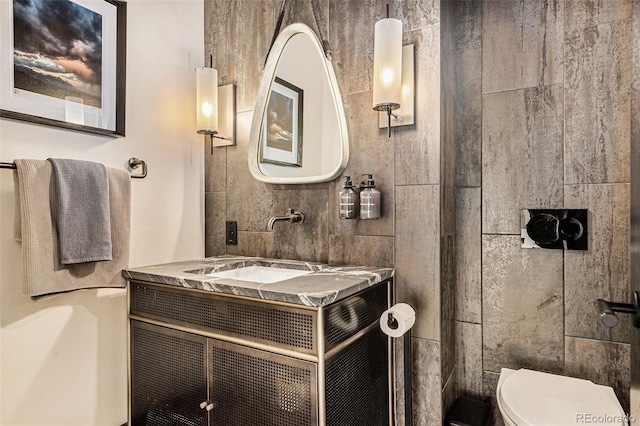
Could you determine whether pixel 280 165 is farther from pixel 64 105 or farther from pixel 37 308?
pixel 37 308

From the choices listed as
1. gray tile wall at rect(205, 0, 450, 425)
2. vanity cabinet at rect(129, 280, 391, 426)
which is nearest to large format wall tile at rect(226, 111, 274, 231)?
gray tile wall at rect(205, 0, 450, 425)

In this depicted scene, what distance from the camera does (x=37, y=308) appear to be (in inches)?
62.7

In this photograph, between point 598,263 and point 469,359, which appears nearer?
point 598,263

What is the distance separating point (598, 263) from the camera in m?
1.65

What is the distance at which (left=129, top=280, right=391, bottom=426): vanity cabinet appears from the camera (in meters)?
1.31

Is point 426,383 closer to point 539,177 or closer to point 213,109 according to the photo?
point 539,177

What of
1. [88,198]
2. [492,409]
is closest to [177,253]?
[88,198]

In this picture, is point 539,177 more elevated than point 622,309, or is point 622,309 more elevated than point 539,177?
point 539,177

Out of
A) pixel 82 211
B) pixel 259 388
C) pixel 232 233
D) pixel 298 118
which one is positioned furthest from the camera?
pixel 232 233

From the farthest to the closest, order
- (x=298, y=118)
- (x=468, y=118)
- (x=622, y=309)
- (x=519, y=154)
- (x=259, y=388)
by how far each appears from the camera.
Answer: (x=298, y=118)
(x=468, y=118)
(x=519, y=154)
(x=259, y=388)
(x=622, y=309)

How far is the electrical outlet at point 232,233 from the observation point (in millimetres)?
2262

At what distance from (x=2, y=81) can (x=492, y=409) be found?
8.11ft

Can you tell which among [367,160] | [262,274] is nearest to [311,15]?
[367,160]

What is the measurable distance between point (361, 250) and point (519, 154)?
0.85m
